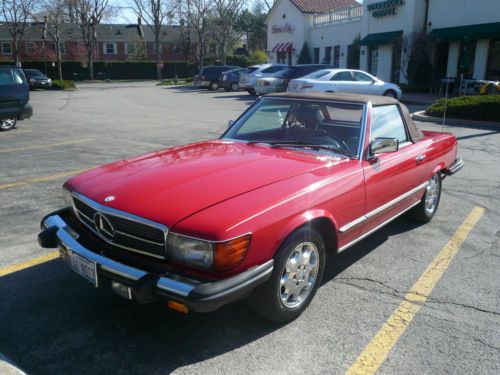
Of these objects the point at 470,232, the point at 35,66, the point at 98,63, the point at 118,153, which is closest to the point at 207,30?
the point at 98,63

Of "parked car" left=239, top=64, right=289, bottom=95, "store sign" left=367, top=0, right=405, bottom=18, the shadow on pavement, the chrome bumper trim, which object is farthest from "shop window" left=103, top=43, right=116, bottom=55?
the chrome bumper trim

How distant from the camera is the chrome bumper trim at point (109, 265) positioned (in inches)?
106

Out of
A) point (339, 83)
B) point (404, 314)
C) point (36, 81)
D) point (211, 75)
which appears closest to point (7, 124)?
point (339, 83)

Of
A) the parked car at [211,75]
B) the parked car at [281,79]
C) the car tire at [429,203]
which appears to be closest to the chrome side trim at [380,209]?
the car tire at [429,203]

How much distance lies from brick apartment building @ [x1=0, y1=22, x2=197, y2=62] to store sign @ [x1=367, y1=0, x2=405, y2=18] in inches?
1663

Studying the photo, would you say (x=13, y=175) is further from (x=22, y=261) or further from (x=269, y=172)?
(x=269, y=172)

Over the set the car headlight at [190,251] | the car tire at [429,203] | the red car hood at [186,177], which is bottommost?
the car tire at [429,203]

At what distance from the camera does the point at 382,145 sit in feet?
13.3

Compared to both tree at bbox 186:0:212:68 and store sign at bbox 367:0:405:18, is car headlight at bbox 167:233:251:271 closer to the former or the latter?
store sign at bbox 367:0:405:18

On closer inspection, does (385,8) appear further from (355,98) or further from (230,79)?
(355,98)

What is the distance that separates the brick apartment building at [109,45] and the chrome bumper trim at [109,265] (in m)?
65.5

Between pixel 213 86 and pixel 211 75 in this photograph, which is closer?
pixel 211 75

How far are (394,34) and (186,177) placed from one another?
2819 cm

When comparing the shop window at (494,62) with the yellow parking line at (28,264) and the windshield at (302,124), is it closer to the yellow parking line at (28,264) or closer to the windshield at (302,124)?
the windshield at (302,124)
